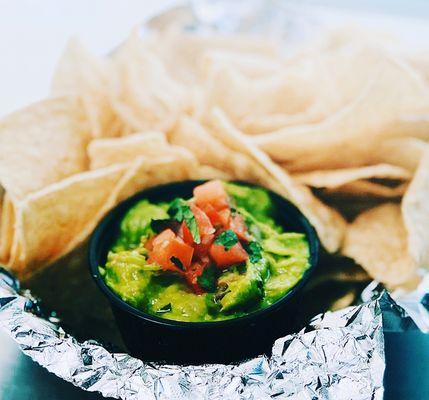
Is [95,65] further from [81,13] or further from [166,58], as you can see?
[81,13]

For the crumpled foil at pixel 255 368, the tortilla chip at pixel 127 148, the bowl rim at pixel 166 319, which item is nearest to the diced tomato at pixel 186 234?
Answer: the bowl rim at pixel 166 319

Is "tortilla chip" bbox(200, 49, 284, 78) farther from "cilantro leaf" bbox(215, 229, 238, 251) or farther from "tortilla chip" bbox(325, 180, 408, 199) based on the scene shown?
"cilantro leaf" bbox(215, 229, 238, 251)

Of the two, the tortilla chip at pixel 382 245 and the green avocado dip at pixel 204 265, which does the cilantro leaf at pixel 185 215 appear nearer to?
the green avocado dip at pixel 204 265

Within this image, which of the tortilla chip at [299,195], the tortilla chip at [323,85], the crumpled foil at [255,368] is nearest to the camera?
the crumpled foil at [255,368]

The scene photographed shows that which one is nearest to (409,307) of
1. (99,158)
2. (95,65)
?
(99,158)

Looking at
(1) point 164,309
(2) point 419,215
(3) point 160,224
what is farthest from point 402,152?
(1) point 164,309

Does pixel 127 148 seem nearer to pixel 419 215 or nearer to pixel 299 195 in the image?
pixel 299 195
